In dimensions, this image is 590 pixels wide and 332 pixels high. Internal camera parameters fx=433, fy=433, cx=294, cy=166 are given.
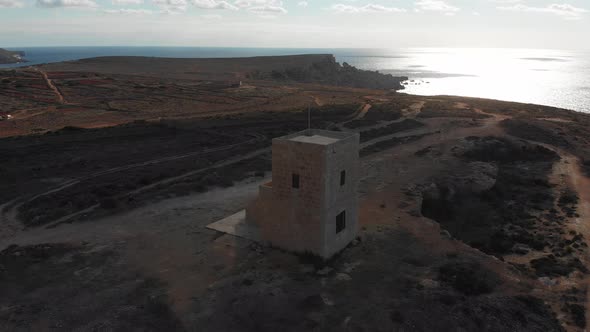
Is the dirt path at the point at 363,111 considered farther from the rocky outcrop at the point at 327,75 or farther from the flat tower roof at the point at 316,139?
the rocky outcrop at the point at 327,75

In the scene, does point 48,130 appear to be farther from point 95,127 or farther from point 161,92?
point 161,92

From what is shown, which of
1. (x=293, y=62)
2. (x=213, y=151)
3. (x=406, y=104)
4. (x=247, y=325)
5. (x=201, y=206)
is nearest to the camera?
(x=247, y=325)

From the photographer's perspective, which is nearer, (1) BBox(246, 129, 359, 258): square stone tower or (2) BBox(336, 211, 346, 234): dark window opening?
(1) BBox(246, 129, 359, 258): square stone tower

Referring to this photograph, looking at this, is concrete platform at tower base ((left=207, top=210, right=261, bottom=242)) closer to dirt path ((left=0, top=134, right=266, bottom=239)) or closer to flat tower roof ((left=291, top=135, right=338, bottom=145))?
flat tower roof ((left=291, top=135, right=338, bottom=145))

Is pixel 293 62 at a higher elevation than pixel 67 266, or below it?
higher

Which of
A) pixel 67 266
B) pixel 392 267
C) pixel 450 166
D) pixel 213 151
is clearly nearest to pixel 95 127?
pixel 213 151

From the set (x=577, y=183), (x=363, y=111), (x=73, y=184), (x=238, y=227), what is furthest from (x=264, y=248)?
(x=363, y=111)

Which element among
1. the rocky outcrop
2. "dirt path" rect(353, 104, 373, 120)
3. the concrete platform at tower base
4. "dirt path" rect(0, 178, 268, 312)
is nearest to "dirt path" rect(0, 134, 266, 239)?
"dirt path" rect(0, 178, 268, 312)

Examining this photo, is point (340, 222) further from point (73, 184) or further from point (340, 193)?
point (73, 184)
